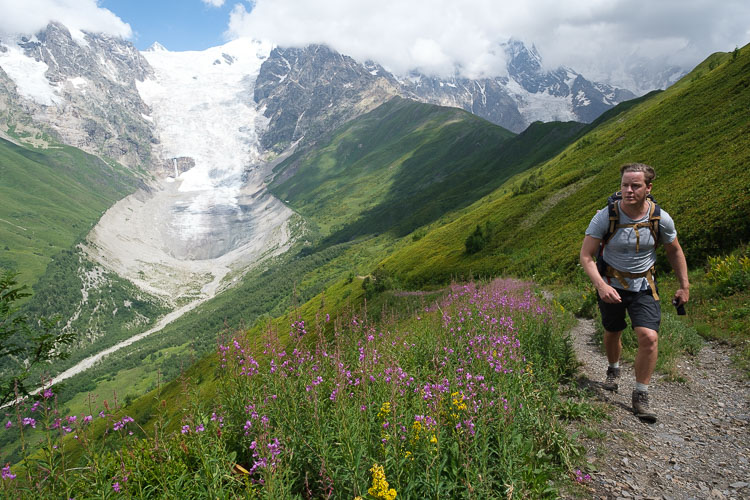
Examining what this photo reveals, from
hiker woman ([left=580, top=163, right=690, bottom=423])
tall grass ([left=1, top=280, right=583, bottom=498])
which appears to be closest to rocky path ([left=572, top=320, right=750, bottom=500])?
hiker woman ([left=580, top=163, right=690, bottom=423])

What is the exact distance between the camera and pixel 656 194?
101 ft

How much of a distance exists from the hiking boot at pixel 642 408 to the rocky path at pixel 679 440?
0.42 ft

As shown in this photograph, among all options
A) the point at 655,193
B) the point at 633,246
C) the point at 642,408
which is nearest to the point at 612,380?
the point at 642,408

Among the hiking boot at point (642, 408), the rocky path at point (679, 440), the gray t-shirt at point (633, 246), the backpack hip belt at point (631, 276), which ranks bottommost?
the rocky path at point (679, 440)

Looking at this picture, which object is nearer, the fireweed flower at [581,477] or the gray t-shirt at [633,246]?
the fireweed flower at [581,477]

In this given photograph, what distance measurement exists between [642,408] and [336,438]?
5776mm

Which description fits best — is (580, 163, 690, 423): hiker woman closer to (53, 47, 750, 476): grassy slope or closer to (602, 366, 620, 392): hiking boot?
(602, 366, 620, 392): hiking boot

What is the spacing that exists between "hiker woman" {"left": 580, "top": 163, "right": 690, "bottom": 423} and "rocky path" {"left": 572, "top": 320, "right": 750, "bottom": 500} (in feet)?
1.64

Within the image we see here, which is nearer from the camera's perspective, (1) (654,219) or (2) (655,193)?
(1) (654,219)

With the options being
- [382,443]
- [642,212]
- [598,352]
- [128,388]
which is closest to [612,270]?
[642,212]

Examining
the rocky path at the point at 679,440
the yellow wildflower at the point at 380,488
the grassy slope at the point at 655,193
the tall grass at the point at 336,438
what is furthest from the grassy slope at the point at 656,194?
the yellow wildflower at the point at 380,488

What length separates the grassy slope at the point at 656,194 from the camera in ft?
68.4

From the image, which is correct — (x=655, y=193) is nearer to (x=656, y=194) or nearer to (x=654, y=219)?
(x=656, y=194)

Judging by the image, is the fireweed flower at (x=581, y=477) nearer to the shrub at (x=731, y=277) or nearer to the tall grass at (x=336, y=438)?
the tall grass at (x=336, y=438)
